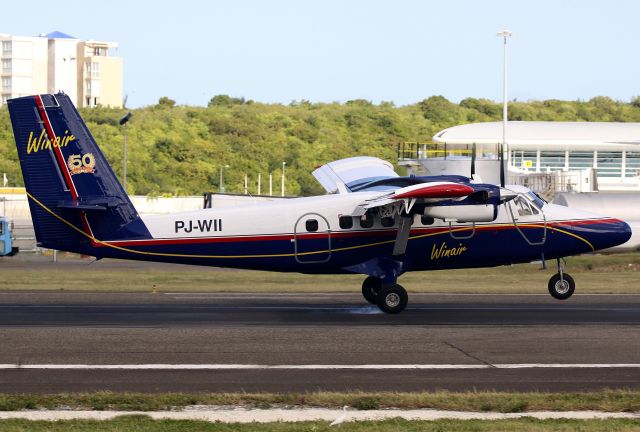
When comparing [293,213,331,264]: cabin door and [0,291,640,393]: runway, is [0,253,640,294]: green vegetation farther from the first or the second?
[293,213,331,264]: cabin door

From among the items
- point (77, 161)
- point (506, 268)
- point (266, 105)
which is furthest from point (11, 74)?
point (77, 161)

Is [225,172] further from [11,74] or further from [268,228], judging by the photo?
[268,228]

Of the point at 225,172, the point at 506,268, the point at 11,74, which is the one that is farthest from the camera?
the point at 11,74

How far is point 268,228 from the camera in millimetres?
24828

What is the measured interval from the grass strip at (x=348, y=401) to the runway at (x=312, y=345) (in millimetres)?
770

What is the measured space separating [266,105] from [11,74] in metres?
48.9

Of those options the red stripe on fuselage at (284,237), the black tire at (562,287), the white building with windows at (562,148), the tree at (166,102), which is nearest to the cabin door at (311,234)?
the red stripe on fuselage at (284,237)

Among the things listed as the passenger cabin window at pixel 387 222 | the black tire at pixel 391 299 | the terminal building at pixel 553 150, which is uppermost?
the terminal building at pixel 553 150

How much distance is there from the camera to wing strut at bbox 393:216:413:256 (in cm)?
2445

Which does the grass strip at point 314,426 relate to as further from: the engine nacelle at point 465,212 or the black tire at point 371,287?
the black tire at point 371,287

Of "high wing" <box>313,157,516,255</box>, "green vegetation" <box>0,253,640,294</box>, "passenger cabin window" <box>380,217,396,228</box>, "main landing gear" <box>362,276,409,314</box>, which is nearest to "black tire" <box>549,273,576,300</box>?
"high wing" <box>313,157,516,255</box>

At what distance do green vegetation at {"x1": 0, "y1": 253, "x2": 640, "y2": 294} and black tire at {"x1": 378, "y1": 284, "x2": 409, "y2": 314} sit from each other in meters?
8.03

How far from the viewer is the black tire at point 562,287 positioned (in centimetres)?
2638

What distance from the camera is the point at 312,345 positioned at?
64.8 ft
